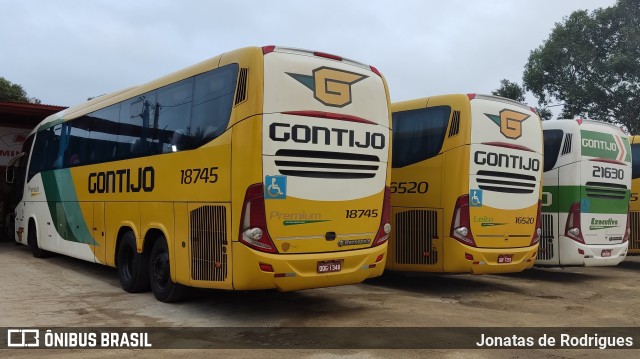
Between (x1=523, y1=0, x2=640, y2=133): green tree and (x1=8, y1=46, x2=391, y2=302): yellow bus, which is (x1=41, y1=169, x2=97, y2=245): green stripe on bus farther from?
(x1=523, y1=0, x2=640, y2=133): green tree

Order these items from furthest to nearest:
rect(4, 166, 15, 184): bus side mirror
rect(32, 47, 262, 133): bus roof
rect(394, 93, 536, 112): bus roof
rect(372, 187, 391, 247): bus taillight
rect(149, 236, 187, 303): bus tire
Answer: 1. rect(4, 166, 15, 184): bus side mirror
2. rect(394, 93, 536, 112): bus roof
3. rect(149, 236, 187, 303): bus tire
4. rect(372, 187, 391, 247): bus taillight
5. rect(32, 47, 262, 133): bus roof

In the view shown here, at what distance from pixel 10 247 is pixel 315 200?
43.4ft

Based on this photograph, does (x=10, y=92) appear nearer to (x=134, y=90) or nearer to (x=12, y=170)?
(x=12, y=170)

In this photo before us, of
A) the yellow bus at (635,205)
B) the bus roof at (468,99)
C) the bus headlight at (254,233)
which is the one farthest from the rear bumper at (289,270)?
the yellow bus at (635,205)

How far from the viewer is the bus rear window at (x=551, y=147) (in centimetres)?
1114

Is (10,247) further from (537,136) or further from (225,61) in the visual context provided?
(537,136)

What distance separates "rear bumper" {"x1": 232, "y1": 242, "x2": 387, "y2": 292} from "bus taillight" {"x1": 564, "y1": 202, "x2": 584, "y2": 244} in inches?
217

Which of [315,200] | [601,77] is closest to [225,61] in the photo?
[315,200]

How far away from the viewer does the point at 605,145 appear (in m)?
11.3

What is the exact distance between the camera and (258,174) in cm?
642

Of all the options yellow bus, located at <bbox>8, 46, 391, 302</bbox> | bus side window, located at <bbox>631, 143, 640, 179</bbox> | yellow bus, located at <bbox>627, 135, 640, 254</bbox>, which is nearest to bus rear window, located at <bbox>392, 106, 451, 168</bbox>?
yellow bus, located at <bbox>8, 46, 391, 302</bbox>

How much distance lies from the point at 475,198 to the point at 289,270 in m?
3.87

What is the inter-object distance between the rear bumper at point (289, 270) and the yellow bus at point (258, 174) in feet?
0.04

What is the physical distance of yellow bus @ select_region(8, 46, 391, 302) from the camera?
256 inches
